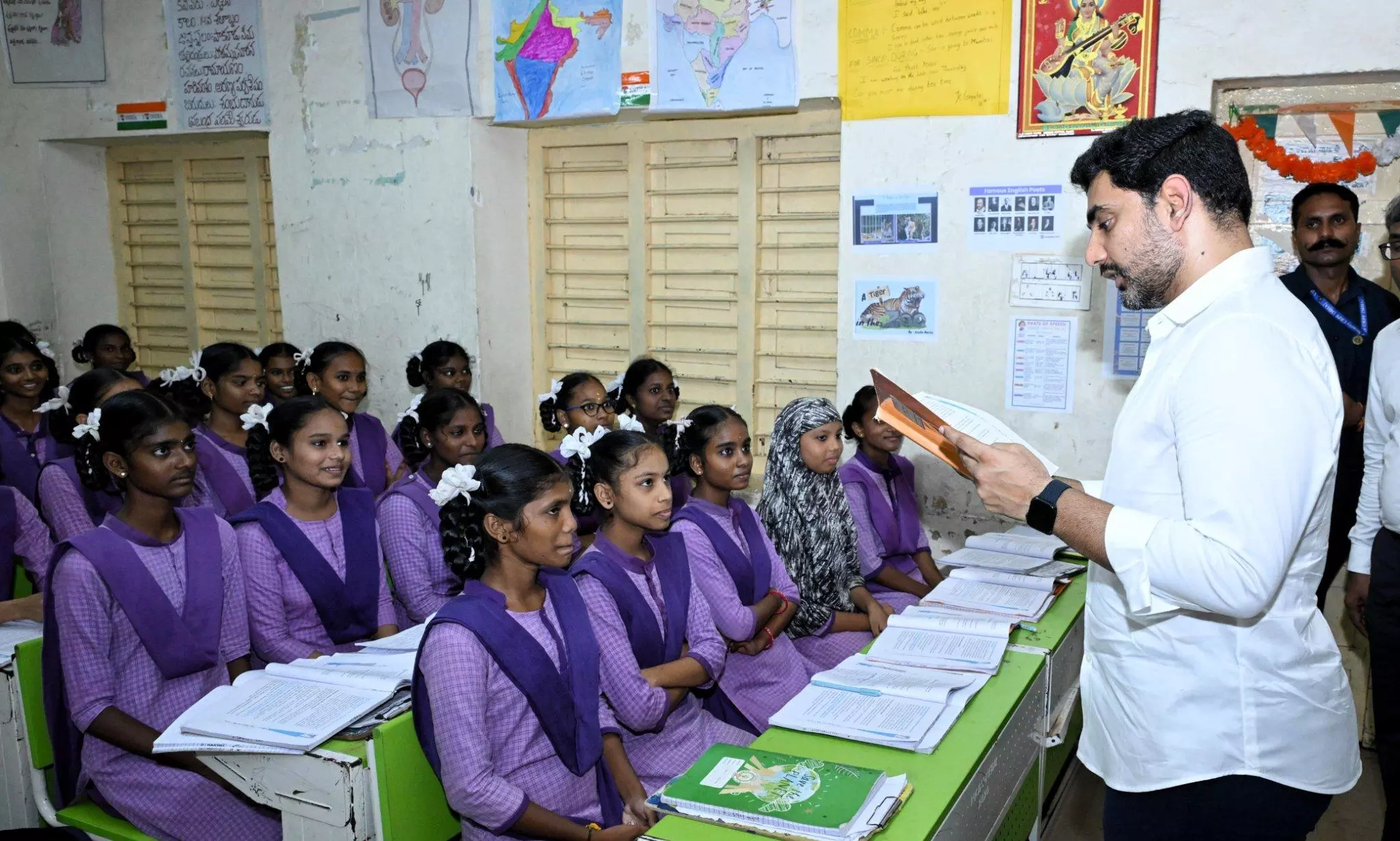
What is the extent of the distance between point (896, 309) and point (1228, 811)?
8.85ft

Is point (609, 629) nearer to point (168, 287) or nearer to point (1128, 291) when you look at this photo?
point (1128, 291)

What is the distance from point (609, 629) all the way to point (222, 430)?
7.46 ft

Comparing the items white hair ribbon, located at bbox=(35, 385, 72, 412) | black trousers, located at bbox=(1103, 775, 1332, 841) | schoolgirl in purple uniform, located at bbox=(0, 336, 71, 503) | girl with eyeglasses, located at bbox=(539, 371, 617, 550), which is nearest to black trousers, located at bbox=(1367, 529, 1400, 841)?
black trousers, located at bbox=(1103, 775, 1332, 841)

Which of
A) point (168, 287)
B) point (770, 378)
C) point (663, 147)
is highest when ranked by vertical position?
point (663, 147)

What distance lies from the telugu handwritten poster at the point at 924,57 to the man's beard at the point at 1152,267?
2.41 meters

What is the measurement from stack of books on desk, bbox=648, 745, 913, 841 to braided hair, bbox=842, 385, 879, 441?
2050mm

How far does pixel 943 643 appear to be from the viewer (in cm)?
235

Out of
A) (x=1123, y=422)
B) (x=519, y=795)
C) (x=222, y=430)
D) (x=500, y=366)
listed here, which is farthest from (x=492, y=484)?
(x=500, y=366)

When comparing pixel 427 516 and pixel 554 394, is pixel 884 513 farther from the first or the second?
pixel 427 516

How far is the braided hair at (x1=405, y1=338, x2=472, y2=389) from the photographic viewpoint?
14.7ft

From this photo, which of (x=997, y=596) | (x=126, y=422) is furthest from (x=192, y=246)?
(x=997, y=596)

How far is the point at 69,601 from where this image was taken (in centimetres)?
222

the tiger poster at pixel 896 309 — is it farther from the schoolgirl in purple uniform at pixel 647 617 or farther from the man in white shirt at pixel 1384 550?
the schoolgirl in purple uniform at pixel 647 617

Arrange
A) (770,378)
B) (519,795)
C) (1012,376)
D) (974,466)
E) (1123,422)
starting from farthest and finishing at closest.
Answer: (770,378)
(1012,376)
(519,795)
(974,466)
(1123,422)
